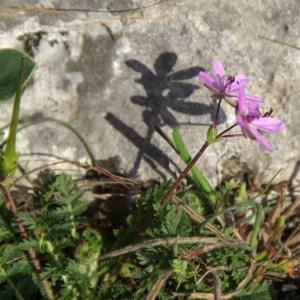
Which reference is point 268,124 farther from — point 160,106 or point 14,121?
point 14,121

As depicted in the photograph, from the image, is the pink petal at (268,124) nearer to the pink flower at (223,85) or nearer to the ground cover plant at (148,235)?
the ground cover plant at (148,235)

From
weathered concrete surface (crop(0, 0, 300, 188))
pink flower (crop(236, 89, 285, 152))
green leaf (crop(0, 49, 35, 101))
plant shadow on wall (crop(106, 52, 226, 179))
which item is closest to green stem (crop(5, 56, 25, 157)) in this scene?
green leaf (crop(0, 49, 35, 101))

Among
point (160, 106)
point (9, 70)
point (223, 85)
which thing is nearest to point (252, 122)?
point (223, 85)

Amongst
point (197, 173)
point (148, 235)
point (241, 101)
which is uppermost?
point (241, 101)

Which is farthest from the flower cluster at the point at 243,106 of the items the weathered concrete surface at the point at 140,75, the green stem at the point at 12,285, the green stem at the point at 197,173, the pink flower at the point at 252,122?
the green stem at the point at 12,285

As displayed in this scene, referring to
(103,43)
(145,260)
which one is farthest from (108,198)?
(103,43)

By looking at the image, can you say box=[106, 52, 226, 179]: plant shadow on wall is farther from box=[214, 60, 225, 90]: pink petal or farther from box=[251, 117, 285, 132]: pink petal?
box=[251, 117, 285, 132]: pink petal
